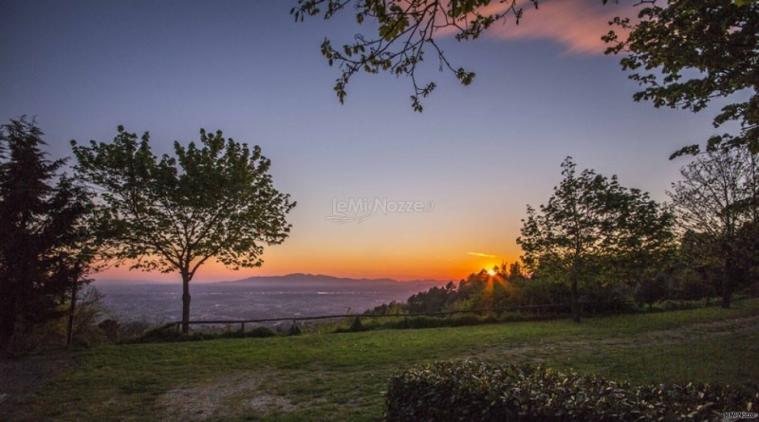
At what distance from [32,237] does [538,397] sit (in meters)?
17.9

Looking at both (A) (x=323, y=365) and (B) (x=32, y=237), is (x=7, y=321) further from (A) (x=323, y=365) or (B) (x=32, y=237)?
(A) (x=323, y=365)

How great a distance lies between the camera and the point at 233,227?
63.4ft

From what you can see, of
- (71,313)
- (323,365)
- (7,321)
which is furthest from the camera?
(71,313)

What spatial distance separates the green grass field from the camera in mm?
7953

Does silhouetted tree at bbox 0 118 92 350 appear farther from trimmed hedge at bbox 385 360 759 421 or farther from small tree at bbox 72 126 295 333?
trimmed hedge at bbox 385 360 759 421

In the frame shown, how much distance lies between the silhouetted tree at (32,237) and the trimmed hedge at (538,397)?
15.2 metres

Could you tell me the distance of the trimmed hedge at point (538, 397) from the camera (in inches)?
A: 127

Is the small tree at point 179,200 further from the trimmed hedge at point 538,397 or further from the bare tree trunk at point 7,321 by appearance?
the trimmed hedge at point 538,397

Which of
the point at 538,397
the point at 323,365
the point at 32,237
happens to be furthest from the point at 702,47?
the point at 32,237

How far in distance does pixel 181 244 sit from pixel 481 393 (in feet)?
60.8

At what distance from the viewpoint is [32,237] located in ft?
45.4

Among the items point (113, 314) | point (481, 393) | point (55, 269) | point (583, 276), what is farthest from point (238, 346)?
point (583, 276)

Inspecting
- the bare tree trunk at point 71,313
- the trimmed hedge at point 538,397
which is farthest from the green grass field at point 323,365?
the trimmed hedge at point 538,397

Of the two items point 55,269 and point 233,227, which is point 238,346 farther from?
point 55,269
